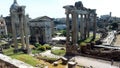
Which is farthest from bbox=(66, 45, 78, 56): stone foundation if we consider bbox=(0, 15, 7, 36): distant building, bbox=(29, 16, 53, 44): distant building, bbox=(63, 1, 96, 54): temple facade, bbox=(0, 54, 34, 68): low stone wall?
bbox=(0, 15, 7, 36): distant building

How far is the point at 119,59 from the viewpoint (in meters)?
18.9

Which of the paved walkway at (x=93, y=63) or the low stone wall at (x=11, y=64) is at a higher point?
the low stone wall at (x=11, y=64)

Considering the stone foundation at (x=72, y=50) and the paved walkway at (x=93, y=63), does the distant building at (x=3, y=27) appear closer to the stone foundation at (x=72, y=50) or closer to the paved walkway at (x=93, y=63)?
the stone foundation at (x=72, y=50)

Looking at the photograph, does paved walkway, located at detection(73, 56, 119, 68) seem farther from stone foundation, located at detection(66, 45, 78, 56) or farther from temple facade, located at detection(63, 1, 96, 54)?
temple facade, located at detection(63, 1, 96, 54)

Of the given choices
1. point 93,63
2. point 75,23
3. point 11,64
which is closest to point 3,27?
point 75,23

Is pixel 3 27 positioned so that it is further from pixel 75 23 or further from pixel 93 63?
pixel 93 63

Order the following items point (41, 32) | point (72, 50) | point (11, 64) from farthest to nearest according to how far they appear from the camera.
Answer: point (41, 32), point (72, 50), point (11, 64)

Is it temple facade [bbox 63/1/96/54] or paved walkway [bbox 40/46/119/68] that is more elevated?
temple facade [bbox 63/1/96/54]

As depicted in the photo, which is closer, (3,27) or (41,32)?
(41,32)

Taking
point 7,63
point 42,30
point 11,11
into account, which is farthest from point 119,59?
point 42,30

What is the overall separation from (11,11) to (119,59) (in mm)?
18043

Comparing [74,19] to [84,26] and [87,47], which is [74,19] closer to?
[87,47]

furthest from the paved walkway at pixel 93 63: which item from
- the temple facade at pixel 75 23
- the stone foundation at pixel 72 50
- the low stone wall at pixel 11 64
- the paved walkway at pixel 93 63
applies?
the low stone wall at pixel 11 64

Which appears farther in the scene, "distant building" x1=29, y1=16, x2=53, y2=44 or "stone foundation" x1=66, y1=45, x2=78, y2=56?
"distant building" x1=29, y1=16, x2=53, y2=44
